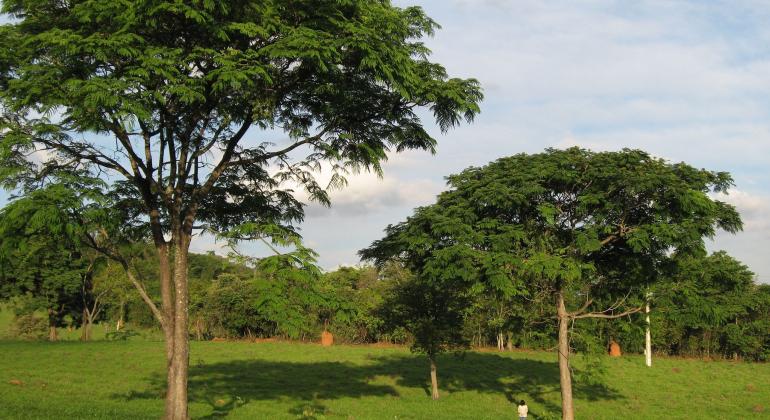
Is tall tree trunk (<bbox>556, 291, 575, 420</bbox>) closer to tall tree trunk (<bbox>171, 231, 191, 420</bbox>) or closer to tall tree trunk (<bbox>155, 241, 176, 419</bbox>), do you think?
tall tree trunk (<bbox>171, 231, 191, 420</bbox>)

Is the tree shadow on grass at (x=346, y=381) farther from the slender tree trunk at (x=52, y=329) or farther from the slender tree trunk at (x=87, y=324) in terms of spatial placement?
the slender tree trunk at (x=52, y=329)

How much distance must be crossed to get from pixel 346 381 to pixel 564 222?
17152 millimetres

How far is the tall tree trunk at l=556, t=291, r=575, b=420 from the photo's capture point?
21.5m

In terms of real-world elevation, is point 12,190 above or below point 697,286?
above

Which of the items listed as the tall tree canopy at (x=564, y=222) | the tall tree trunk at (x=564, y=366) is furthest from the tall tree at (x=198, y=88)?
the tall tree trunk at (x=564, y=366)

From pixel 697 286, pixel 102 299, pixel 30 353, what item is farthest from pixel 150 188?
pixel 102 299

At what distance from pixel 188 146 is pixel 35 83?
4.58 m

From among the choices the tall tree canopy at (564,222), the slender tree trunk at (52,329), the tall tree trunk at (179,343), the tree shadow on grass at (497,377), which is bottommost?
the tree shadow on grass at (497,377)

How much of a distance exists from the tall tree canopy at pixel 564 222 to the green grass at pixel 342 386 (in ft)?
22.5

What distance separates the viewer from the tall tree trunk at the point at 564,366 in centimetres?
2149

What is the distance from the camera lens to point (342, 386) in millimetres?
31031

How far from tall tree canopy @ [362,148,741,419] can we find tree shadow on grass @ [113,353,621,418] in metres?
7.80

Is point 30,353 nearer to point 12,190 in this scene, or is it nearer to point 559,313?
point 12,190

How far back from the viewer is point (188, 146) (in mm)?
15688
